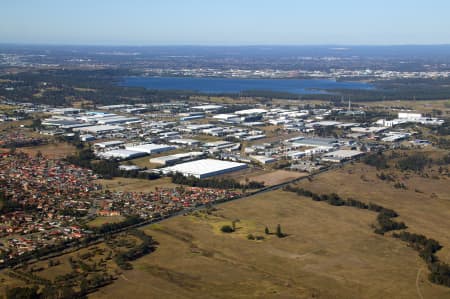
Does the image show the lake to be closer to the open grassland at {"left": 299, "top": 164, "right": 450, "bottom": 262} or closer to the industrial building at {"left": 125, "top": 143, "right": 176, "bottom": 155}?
the industrial building at {"left": 125, "top": 143, "right": 176, "bottom": 155}

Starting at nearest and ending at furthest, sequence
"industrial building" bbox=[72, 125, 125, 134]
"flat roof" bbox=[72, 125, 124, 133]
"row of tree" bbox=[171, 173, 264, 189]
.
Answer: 1. "row of tree" bbox=[171, 173, 264, 189]
2. "industrial building" bbox=[72, 125, 125, 134]
3. "flat roof" bbox=[72, 125, 124, 133]

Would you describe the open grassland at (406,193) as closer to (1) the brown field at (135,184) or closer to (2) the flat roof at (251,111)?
(1) the brown field at (135,184)

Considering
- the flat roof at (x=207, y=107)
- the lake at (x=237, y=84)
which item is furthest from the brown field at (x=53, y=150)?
the lake at (x=237, y=84)

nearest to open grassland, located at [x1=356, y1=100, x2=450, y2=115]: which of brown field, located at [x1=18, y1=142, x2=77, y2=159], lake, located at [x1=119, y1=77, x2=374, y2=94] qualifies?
lake, located at [x1=119, y1=77, x2=374, y2=94]

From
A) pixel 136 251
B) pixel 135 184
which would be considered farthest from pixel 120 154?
pixel 136 251

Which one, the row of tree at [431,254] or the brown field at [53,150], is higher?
the row of tree at [431,254]

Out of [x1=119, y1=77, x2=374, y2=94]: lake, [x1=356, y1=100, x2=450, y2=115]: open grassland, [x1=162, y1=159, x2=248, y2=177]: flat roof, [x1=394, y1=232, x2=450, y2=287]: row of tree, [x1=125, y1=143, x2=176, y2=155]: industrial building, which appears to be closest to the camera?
[x1=394, y1=232, x2=450, y2=287]: row of tree
